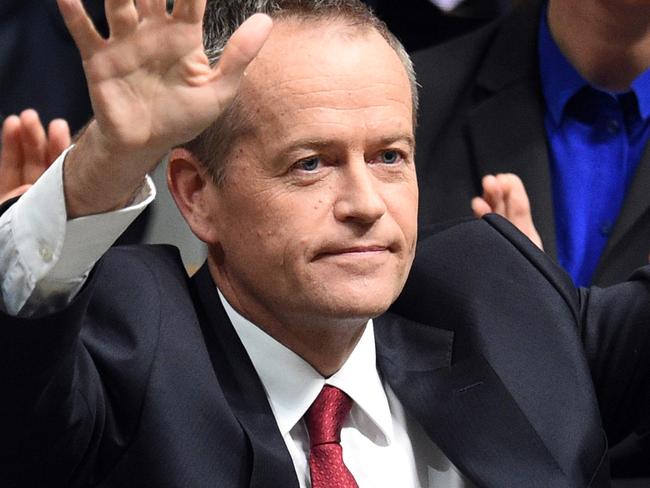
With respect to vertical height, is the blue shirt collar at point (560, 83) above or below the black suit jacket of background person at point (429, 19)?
above

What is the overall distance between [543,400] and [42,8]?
0.97 meters

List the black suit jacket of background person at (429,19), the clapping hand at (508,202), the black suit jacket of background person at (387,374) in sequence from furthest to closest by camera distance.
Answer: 1. the black suit jacket of background person at (429,19)
2. the clapping hand at (508,202)
3. the black suit jacket of background person at (387,374)

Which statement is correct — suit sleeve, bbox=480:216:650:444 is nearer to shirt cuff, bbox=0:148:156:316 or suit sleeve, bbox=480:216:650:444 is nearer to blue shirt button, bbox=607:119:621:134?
blue shirt button, bbox=607:119:621:134

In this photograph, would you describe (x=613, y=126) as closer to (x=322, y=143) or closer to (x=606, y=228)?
(x=606, y=228)

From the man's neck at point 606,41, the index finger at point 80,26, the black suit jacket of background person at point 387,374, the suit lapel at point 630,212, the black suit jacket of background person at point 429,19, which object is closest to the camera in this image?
the index finger at point 80,26

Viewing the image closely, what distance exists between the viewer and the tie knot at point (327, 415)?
1.48 metres

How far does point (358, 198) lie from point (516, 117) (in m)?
0.75

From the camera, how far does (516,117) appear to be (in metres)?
2.12

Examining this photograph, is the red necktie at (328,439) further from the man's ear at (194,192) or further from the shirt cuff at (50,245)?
the shirt cuff at (50,245)

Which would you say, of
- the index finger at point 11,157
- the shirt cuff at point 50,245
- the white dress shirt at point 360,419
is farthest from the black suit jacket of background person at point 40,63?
the shirt cuff at point 50,245

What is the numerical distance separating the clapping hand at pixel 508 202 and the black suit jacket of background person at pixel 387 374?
0.38 ft

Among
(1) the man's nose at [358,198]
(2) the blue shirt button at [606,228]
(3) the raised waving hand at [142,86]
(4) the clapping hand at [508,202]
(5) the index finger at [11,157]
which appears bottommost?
(2) the blue shirt button at [606,228]

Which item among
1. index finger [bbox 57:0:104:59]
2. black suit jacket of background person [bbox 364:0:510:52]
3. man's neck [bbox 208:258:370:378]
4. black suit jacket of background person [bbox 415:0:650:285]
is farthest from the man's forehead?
black suit jacket of background person [bbox 364:0:510:52]

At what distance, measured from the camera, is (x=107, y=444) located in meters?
1.37
